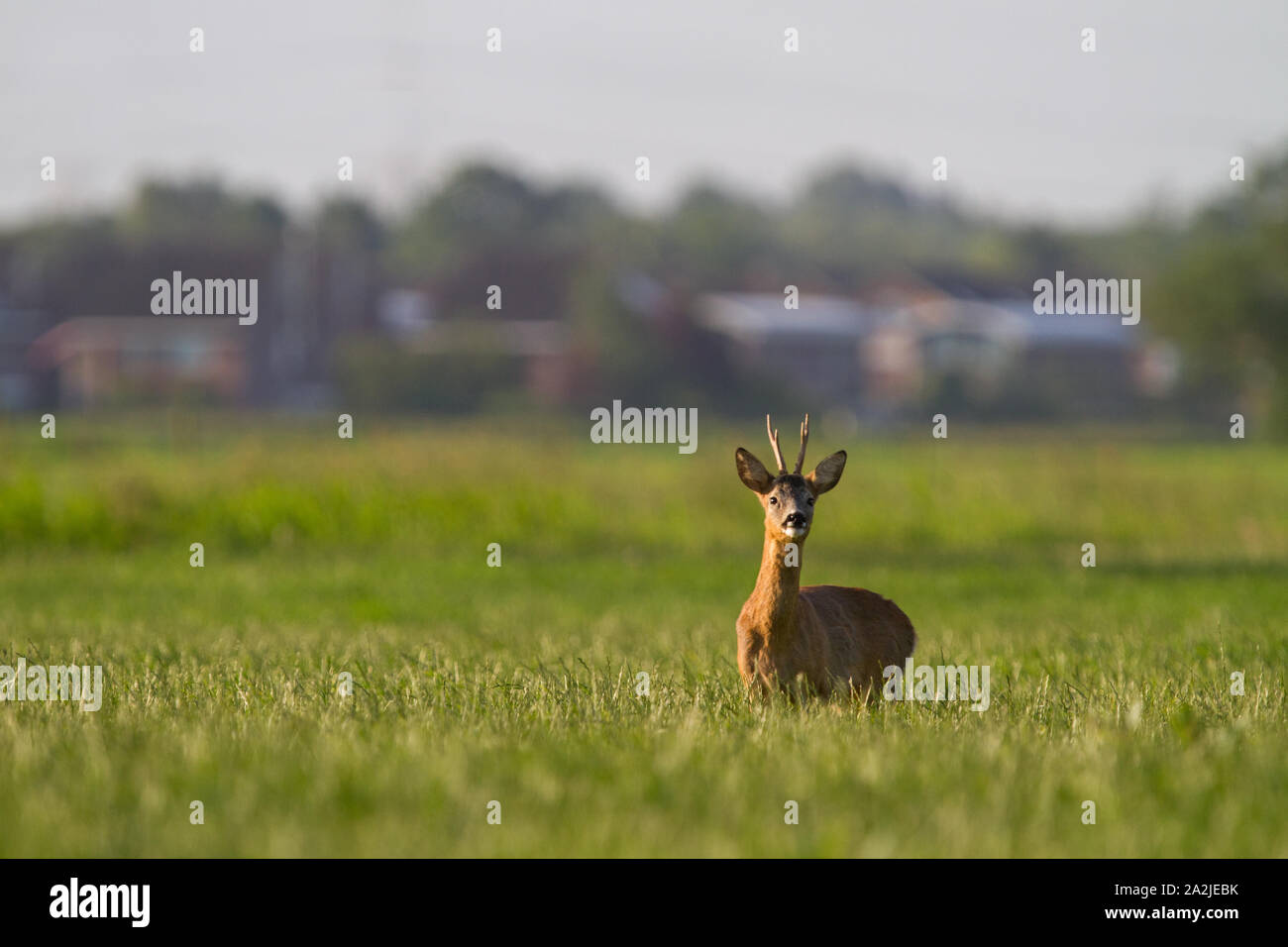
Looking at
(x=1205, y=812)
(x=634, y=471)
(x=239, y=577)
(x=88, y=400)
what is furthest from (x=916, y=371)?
(x=1205, y=812)

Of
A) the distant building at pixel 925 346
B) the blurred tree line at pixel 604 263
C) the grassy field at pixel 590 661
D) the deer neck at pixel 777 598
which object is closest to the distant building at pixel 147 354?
the blurred tree line at pixel 604 263

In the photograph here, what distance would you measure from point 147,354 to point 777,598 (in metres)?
78.7

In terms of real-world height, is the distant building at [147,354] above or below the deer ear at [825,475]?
above

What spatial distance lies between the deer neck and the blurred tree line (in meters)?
54.8

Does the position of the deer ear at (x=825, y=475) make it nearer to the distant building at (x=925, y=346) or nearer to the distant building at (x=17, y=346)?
the distant building at (x=925, y=346)

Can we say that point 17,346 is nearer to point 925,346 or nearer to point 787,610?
point 925,346

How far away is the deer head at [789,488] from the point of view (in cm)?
877

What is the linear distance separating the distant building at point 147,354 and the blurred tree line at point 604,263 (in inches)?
82.0

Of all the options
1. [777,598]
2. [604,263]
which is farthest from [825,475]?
[604,263]

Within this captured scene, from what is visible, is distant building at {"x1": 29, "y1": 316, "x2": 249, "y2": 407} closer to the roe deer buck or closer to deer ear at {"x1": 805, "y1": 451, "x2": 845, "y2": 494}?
the roe deer buck

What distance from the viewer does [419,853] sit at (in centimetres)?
584

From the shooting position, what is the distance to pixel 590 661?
1170 cm
